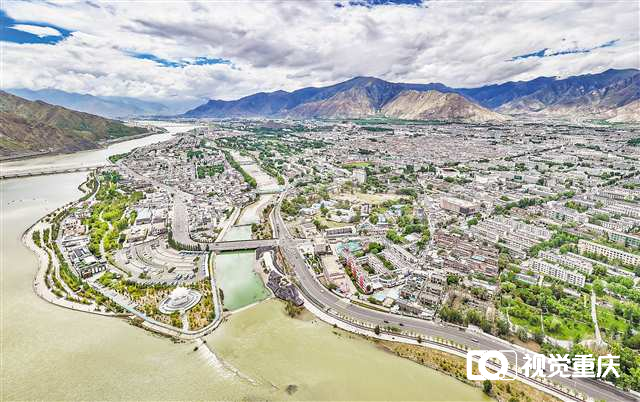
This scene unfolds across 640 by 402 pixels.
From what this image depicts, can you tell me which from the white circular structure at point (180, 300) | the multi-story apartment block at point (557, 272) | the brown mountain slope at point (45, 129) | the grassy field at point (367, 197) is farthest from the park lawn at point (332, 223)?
the brown mountain slope at point (45, 129)

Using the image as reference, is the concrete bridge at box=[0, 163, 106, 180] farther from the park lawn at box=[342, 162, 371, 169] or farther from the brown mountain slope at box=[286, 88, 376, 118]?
the brown mountain slope at box=[286, 88, 376, 118]

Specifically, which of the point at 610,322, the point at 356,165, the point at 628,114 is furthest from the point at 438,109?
the point at 610,322

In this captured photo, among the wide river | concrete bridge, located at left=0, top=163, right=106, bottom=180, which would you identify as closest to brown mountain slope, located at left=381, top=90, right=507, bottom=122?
concrete bridge, located at left=0, top=163, right=106, bottom=180

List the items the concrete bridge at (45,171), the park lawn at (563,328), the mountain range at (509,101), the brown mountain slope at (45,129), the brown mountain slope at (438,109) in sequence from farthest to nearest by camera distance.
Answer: the mountain range at (509,101)
the brown mountain slope at (438,109)
the brown mountain slope at (45,129)
the concrete bridge at (45,171)
the park lawn at (563,328)

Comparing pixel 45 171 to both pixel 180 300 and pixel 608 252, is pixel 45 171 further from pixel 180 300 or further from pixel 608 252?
pixel 608 252

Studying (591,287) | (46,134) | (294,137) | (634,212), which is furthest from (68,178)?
(634,212)

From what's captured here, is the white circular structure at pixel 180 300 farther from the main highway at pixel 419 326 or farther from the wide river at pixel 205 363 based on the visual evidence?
the main highway at pixel 419 326

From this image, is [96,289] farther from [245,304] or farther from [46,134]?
[46,134]
